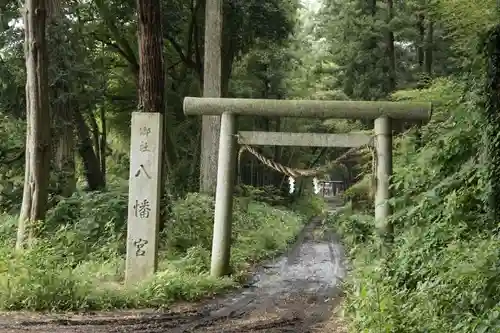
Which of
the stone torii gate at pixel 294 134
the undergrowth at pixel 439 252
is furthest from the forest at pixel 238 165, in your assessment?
the stone torii gate at pixel 294 134

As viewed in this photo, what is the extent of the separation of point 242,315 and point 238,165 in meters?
3.31

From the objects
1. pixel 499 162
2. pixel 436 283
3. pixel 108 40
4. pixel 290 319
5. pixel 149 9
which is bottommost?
pixel 290 319

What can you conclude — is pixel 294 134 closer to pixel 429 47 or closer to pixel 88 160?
pixel 88 160

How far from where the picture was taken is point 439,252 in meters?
5.80

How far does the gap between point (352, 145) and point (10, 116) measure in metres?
9.23

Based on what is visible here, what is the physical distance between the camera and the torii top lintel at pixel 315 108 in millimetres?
8516

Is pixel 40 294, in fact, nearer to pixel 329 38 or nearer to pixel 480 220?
pixel 480 220

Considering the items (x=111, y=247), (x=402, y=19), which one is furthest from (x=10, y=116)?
(x=402, y=19)

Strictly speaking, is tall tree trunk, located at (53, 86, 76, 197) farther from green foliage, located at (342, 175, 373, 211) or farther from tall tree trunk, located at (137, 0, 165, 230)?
green foliage, located at (342, 175, 373, 211)

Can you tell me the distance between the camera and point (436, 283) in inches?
199

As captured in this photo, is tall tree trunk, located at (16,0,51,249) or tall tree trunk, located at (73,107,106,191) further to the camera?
tall tree trunk, located at (73,107,106,191)

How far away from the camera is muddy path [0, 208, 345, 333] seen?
6504 millimetres

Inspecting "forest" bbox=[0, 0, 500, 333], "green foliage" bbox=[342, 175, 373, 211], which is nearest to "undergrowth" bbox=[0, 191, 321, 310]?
"forest" bbox=[0, 0, 500, 333]

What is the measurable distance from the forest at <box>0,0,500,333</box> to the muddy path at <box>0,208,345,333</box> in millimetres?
417
